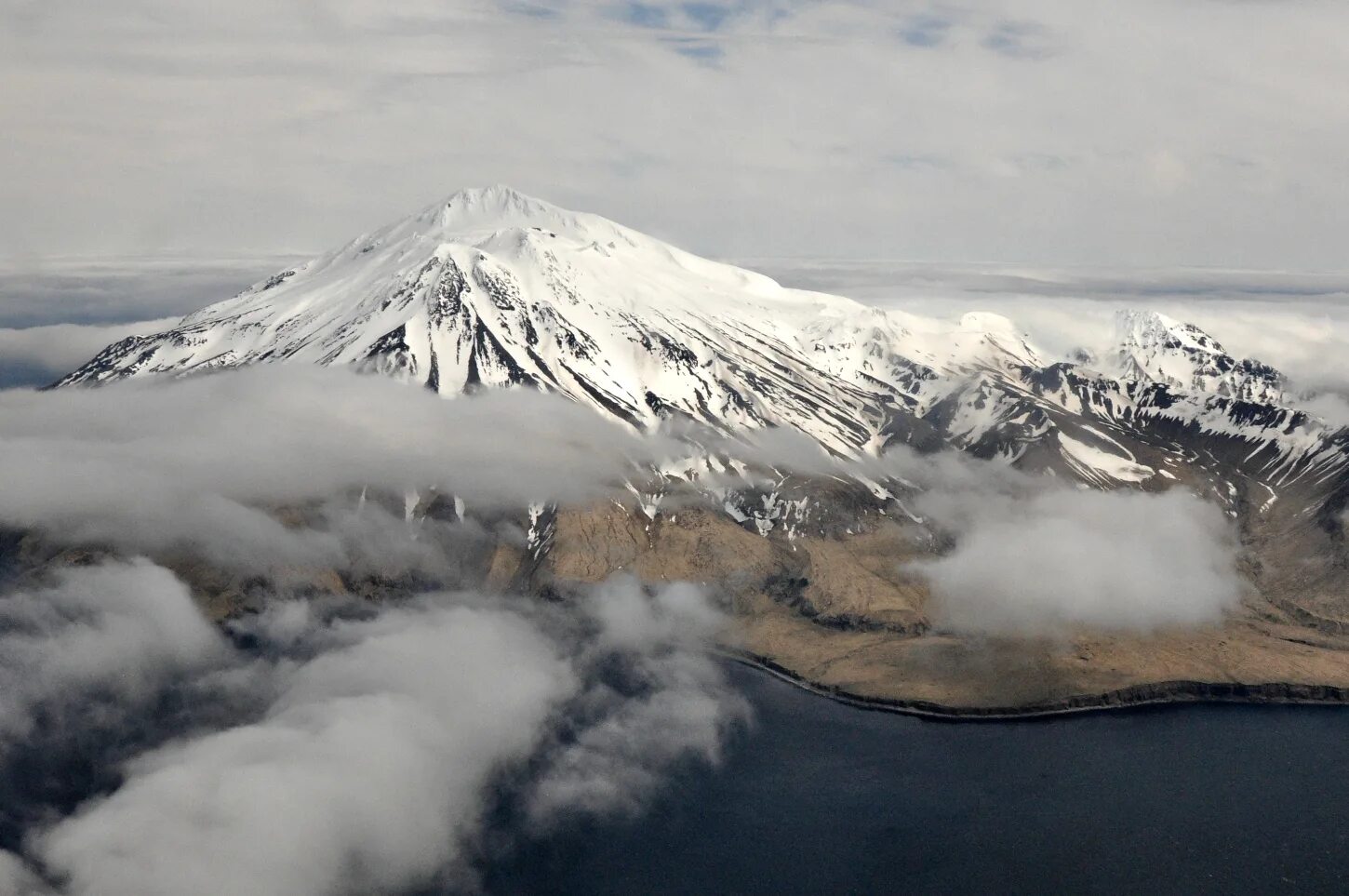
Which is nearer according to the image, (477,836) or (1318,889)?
(1318,889)

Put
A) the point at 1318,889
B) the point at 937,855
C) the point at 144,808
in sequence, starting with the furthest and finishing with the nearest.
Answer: the point at 144,808
the point at 937,855
the point at 1318,889

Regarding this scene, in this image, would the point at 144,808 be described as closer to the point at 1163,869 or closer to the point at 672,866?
the point at 672,866

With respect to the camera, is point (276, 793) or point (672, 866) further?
point (276, 793)

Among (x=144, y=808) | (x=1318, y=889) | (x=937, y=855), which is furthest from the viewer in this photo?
(x=144, y=808)

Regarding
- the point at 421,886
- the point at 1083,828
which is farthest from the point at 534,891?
the point at 1083,828

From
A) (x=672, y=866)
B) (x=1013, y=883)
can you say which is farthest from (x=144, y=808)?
(x=1013, y=883)

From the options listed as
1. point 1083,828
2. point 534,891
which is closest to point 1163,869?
point 1083,828

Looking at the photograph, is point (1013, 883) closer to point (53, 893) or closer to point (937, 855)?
point (937, 855)

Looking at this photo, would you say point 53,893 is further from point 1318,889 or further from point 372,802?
point 1318,889
